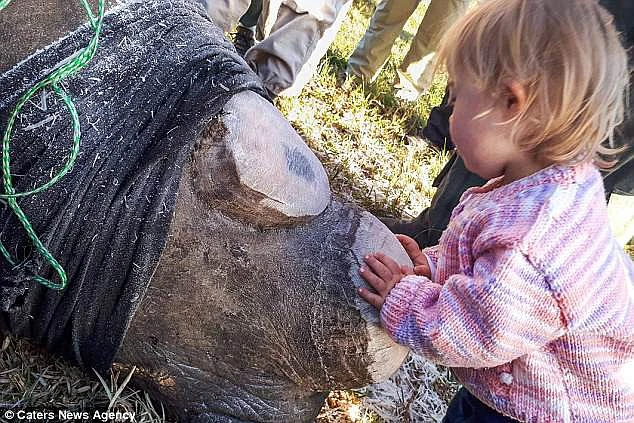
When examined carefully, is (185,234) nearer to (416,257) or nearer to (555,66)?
(416,257)

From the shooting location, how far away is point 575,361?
4.71 feet

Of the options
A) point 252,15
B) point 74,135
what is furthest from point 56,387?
point 252,15

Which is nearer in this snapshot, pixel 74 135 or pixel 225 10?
pixel 74 135

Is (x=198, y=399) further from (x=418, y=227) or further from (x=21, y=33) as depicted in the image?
(x=418, y=227)

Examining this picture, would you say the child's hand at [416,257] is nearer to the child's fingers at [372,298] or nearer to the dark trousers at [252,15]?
the child's fingers at [372,298]

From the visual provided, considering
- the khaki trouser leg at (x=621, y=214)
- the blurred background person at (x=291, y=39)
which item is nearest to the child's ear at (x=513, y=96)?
the khaki trouser leg at (x=621, y=214)

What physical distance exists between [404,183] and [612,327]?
218 cm

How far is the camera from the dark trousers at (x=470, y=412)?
1612mm

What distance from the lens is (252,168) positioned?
149 cm

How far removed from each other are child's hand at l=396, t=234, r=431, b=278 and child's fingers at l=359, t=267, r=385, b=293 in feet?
0.56

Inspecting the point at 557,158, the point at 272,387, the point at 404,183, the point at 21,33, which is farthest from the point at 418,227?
the point at 21,33

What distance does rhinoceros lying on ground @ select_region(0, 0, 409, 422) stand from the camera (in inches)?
56.9

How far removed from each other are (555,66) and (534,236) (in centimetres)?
31

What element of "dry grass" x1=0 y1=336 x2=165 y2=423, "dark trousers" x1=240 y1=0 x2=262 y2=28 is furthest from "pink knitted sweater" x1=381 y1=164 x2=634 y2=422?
"dark trousers" x1=240 y1=0 x2=262 y2=28
